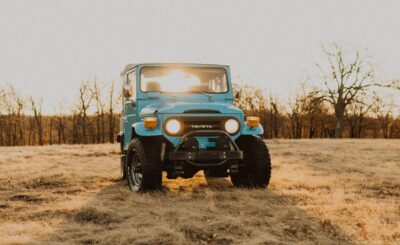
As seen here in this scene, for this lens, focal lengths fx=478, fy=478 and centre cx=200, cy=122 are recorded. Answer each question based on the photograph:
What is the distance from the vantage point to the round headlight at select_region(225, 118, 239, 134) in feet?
25.3

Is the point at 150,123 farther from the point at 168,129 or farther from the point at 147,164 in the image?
the point at 147,164

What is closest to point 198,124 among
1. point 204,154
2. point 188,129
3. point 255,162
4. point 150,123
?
point 188,129

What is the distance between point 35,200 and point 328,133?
4805 cm

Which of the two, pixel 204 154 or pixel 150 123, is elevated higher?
pixel 150 123

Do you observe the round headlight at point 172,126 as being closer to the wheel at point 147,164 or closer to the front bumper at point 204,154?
the front bumper at point 204,154

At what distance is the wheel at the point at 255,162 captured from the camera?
7.97m

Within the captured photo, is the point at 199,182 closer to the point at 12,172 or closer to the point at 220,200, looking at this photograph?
the point at 220,200

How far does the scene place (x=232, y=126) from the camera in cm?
773

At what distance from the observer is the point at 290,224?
5.50m

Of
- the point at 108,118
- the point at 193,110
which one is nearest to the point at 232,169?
the point at 193,110

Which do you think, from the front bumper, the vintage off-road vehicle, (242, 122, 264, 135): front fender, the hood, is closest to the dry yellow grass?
the vintage off-road vehicle

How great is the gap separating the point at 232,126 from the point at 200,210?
1.84 meters

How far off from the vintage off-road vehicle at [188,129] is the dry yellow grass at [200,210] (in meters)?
0.40

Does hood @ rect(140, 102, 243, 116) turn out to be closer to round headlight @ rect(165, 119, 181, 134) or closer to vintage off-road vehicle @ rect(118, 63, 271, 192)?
vintage off-road vehicle @ rect(118, 63, 271, 192)
